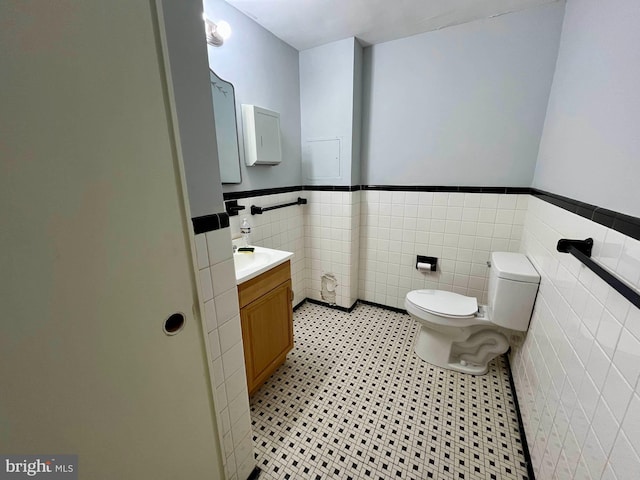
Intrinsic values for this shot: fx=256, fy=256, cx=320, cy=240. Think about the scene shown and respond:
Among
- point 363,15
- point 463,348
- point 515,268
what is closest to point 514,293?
point 515,268

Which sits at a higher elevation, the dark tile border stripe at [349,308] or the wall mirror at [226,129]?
the wall mirror at [226,129]

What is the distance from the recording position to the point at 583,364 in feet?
2.61

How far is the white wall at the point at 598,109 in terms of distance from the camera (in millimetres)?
754

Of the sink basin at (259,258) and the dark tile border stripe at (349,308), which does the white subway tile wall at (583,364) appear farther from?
the sink basin at (259,258)

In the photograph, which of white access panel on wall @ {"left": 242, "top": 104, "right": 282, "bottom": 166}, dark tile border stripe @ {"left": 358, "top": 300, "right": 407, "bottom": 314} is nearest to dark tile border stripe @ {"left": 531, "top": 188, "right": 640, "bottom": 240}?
dark tile border stripe @ {"left": 358, "top": 300, "right": 407, "bottom": 314}

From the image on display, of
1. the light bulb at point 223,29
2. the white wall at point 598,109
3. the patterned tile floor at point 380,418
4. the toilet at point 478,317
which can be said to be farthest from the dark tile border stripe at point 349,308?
the light bulb at point 223,29

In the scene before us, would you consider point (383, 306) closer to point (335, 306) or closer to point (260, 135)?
point (335, 306)

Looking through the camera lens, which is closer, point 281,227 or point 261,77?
point 261,77

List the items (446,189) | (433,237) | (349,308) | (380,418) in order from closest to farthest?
(380,418)
(446,189)
(433,237)
(349,308)

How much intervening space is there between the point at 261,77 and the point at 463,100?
1438 mm

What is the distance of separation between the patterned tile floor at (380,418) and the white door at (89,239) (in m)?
0.73

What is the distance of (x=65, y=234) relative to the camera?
1.61 feet

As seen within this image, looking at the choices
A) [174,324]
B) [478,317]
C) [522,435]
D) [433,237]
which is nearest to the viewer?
[174,324]

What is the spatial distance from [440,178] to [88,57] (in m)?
2.04
